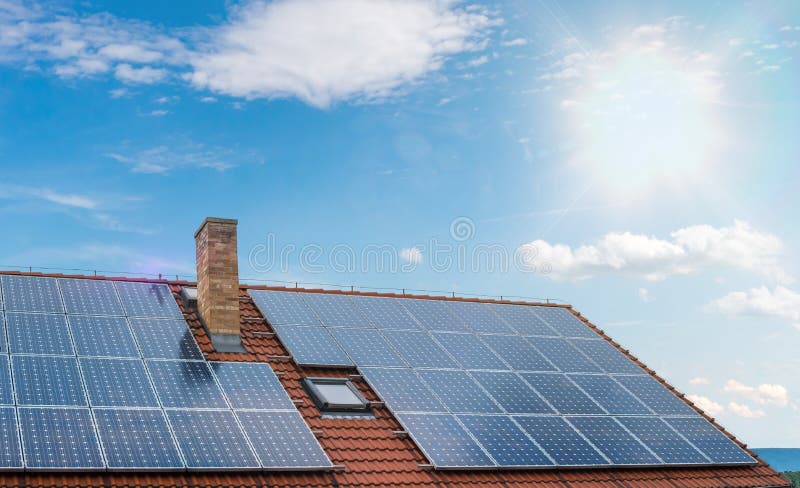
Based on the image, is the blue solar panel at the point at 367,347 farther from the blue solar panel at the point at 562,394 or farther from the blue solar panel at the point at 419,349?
the blue solar panel at the point at 562,394

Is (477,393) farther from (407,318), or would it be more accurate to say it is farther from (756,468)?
(756,468)

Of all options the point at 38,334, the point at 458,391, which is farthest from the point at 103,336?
the point at 458,391

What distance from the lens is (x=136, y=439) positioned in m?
16.3

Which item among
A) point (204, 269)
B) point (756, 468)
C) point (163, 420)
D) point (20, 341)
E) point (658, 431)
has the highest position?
point (204, 269)

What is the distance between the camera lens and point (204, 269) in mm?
21922

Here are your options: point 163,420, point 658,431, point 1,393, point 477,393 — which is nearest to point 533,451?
point 477,393

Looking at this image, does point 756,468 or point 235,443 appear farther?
point 756,468

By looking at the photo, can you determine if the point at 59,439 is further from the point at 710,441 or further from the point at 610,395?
the point at 710,441

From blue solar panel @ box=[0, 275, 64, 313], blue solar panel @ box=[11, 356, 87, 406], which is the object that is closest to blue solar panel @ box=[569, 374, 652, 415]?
blue solar panel @ box=[11, 356, 87, 406]

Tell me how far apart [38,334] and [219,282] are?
14.1 feet

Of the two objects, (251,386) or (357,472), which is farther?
(251,386)

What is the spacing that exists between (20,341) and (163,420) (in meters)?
3.72

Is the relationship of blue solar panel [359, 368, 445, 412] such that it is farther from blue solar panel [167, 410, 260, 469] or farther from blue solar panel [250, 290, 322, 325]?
blue solar panel [167, 410, 260, 469]

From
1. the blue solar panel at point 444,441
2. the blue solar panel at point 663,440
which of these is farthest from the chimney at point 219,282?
the blue solar panel at point 663,440
